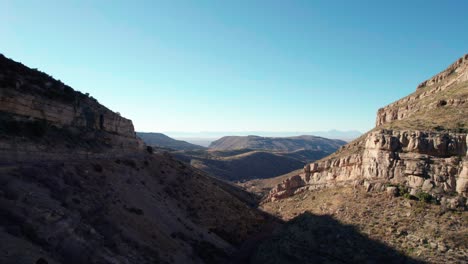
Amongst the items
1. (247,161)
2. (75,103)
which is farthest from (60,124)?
(247,161)

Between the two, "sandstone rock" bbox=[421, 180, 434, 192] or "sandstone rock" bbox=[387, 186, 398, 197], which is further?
"sandstone rock" bbox=[387, 186, 398, 197]

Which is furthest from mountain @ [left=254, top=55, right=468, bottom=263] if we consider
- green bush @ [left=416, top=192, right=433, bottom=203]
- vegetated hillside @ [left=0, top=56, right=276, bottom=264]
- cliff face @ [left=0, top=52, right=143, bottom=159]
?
cliff face @ [left=0, top=52, right=143, bottom=159]

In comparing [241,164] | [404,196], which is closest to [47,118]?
[404,196]

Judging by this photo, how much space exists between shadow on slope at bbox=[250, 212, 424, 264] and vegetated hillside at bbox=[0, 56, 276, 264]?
4.96 meters

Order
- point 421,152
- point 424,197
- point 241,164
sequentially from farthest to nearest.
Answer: point 241,164 < point 421,152 < point 424,197

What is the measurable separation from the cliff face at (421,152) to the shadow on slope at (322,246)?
626 centimetres

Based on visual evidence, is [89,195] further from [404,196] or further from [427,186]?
[427,186]

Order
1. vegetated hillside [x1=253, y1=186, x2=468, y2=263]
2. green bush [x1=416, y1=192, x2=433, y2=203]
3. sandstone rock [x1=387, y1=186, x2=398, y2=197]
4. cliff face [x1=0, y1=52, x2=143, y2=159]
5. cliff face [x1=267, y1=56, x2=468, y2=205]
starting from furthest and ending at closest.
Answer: sandstone rock [x1=387, y1=186, x2=398, y2=197] < cliff face [x1=267, y1=56, x2=468, y2=205] < green bush [x1=416, y1=192, x2=433, y2=203] < cliff face [x1=0, y1=52, x2=143, y2=159] < vegetated hillside [x1=253, y1=186, x2=468, y2=263]

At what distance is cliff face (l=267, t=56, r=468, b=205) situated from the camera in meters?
28.9

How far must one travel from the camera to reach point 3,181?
2142cm

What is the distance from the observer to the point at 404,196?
30828 millimetres

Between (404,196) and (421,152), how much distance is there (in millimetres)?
4424

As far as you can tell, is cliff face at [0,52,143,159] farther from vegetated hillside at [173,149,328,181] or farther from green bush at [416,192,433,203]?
vegetated hillside at [173,149,328,181]

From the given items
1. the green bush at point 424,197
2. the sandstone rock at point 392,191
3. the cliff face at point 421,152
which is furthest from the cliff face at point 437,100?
the green bush at point 424,197
